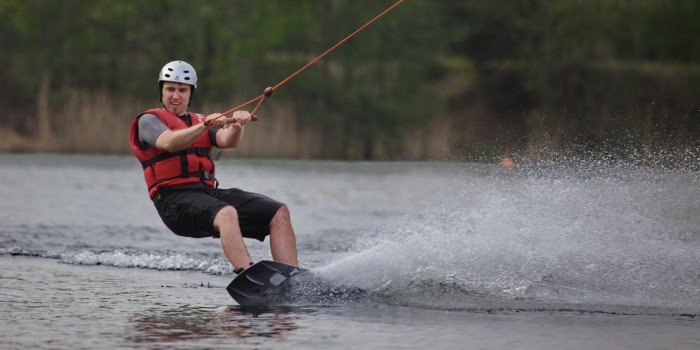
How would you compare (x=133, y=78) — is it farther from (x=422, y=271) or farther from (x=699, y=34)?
(x=422, y=271)

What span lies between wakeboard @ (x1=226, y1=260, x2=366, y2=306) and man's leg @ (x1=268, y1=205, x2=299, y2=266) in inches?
5.9

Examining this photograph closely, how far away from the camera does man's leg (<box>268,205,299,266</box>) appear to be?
304 inches

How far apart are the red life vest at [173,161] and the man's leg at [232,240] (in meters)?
0.46

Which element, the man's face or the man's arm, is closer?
the man's arm

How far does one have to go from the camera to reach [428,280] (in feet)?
26.7

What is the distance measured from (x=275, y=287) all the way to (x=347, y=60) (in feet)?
110

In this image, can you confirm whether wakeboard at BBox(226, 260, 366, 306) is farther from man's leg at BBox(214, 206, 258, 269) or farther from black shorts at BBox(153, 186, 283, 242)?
black shorts at BBox(153, 186, 283, 242)

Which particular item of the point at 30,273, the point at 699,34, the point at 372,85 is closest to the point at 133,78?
the point at 372,85

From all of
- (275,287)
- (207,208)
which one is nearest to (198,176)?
(207,208)

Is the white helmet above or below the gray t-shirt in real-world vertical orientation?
above

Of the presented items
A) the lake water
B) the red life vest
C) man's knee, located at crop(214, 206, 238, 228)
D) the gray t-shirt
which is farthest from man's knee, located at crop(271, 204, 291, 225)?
the gray t-shirt

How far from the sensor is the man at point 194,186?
24.8 feet

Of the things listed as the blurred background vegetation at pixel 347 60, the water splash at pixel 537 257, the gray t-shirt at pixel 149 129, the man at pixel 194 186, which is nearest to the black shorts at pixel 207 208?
the man at pixel 194 186

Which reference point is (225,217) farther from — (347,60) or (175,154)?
(347,60)
